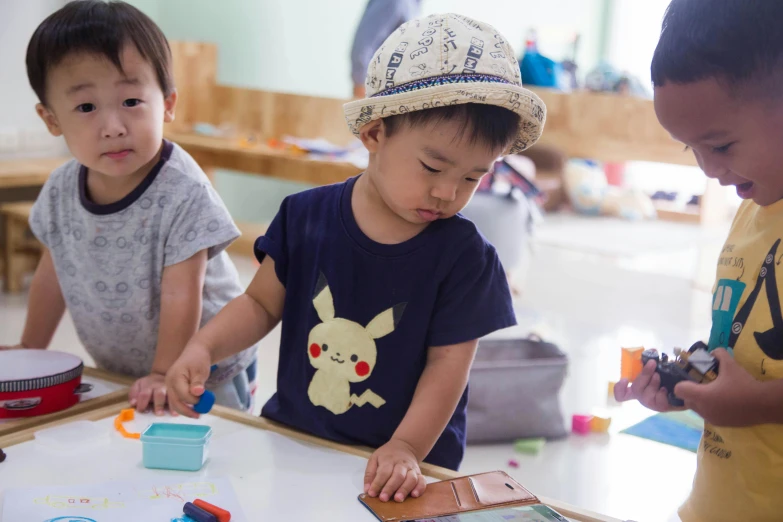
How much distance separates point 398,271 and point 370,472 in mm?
243

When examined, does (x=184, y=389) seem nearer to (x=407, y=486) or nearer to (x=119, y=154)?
(x=407, y=486)

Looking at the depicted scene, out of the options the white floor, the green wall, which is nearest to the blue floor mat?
the white floor

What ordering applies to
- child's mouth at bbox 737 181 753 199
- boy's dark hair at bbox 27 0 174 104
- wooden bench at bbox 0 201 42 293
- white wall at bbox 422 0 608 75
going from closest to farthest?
1. child's mouth at bbox 737 181 753 199
2. boy's dark hair at bbox 27 0 174 104
3. wooden bench at bbox 0 201 42 293
4. white wall at bbox 422 0 608 75

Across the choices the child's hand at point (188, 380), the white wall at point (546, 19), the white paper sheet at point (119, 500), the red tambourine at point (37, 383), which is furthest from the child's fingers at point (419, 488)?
the white wall at point (546, 19)

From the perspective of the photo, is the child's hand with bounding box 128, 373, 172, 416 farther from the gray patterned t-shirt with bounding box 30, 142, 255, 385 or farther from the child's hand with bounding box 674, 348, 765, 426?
the child's hand with bounding box 674, 348, 765, 426

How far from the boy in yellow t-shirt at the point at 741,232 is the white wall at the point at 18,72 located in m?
3.66

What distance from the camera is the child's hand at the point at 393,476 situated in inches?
33.2

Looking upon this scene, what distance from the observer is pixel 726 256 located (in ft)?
3.26

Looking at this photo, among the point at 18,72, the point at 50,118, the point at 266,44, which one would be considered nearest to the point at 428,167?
the point at 50,118

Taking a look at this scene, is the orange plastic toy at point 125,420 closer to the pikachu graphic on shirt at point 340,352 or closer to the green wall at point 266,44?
the pikachu graphic on shirt at point 340,352

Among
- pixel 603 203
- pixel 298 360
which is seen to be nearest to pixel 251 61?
pixel 603 203

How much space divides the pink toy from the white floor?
1.4 inches

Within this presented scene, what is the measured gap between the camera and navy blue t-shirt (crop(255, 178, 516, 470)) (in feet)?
3.29

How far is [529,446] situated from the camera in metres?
2.25
